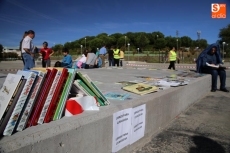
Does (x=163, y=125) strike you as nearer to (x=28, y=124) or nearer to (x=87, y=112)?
(x=87, y=112)

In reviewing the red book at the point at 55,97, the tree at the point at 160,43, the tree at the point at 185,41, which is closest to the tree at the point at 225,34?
the tree at the point at 160,43

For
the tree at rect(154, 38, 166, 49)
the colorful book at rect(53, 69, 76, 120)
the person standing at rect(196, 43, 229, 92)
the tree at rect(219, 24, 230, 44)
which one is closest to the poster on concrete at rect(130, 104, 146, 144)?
the colorful book at rect(53, 69, 76, 120)

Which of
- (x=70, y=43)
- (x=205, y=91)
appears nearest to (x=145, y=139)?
(x=205, y=91)

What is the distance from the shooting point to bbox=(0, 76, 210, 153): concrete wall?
6.58ft

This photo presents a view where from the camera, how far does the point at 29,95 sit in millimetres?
2344

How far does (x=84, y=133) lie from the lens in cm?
258

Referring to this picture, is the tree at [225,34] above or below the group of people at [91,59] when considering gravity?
above

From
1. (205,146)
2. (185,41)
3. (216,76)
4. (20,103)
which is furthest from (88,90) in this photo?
(185,41)

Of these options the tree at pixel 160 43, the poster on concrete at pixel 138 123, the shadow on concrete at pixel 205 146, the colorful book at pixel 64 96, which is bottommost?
the shadow on concrete at pixel 205 146

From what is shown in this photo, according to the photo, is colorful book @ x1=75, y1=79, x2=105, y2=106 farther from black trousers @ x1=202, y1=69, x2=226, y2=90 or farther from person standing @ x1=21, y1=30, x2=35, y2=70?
black trousers @ x1=202, y1=69, x2=226, y2=90

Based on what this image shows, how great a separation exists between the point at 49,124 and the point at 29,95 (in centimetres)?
34

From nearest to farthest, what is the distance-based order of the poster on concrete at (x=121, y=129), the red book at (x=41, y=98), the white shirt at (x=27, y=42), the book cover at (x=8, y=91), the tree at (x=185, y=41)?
1. the book cover at (x=8, y=91)
2. the red book at (x=41, y=98)
3. the poster on concrete at (x=121, y=129)
4. the white shirt at (x=27, y=42)
5. the tree at (x=185, y=41)

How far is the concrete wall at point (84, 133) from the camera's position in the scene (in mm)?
2004

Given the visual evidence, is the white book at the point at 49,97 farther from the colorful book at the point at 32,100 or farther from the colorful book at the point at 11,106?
the colorful book at the point at 11,106
